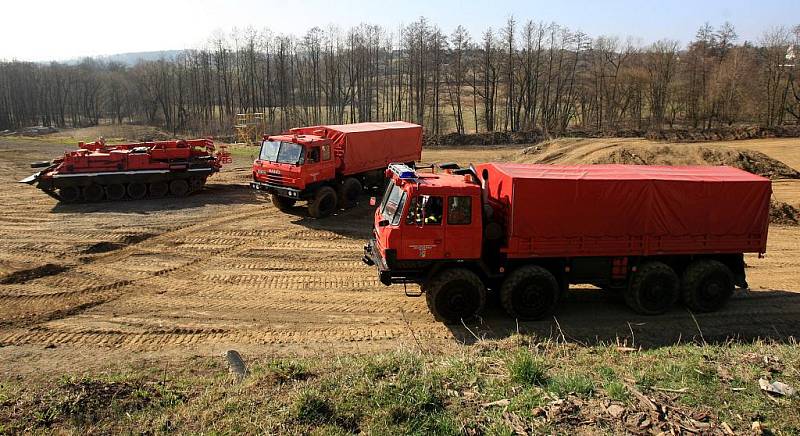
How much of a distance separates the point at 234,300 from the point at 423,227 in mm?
4330

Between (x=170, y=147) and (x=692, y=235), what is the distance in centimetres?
1802

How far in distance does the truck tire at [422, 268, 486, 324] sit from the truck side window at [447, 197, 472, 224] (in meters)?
0.89

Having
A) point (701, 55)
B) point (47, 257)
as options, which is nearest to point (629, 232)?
point (47, 257)

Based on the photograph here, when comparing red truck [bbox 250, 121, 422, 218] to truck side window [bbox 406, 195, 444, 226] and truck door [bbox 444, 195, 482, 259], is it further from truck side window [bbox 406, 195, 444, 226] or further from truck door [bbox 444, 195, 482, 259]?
truck door [bbox 444, 195, 482, 259]

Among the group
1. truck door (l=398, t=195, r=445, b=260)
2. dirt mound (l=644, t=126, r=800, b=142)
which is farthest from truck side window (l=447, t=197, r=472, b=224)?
dirt mound (l=644, t=126, r=800, b=142)

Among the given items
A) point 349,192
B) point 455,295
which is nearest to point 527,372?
point 455,295

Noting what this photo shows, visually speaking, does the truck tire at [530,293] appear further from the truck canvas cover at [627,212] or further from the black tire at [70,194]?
the black tire at [70,194]

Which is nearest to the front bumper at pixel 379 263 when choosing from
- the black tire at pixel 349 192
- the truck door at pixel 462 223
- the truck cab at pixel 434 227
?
the truck cab at pixel 434 227

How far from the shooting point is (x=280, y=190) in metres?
17.2

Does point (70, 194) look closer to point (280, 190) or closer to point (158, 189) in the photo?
point (158, 189)

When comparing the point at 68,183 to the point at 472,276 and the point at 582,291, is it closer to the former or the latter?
the point at 472,276

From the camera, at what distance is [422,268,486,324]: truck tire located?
31.3 feet

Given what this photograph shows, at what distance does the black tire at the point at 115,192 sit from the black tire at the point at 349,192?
27.0ft

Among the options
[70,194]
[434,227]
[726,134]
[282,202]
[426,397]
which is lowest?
[426,397]
